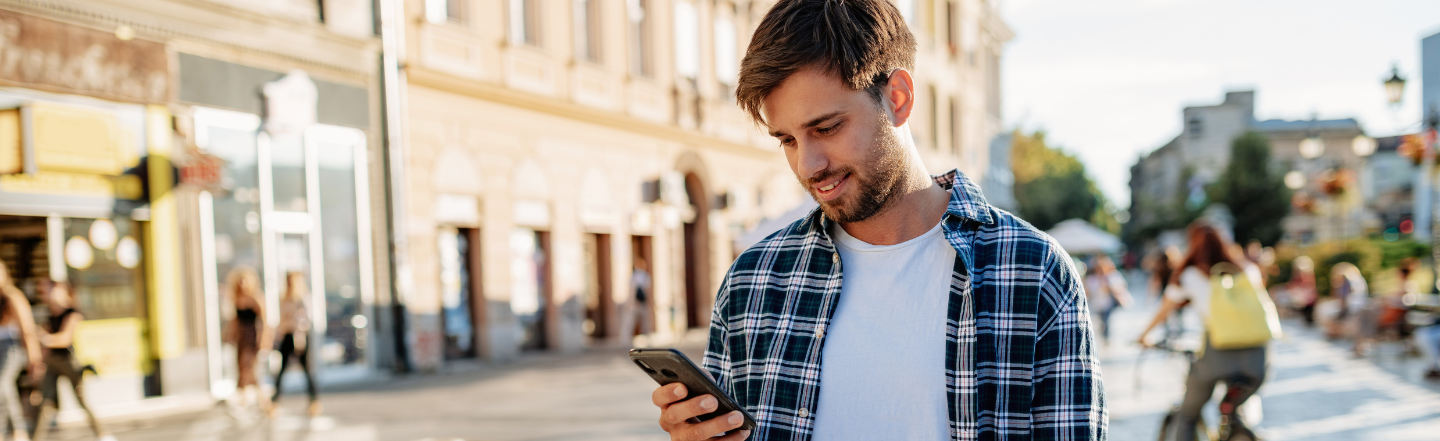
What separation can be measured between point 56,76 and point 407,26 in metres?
4.37

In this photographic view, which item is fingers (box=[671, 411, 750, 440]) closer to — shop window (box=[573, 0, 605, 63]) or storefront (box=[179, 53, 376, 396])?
storefront (box=[179, 53, 376, 396])

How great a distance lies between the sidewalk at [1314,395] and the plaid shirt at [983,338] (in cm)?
609

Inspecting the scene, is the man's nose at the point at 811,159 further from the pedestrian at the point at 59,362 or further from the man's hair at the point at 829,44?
the pedestrian at the point at 59,362

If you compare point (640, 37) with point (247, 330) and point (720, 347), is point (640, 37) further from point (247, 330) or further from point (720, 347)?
point (720, 347)

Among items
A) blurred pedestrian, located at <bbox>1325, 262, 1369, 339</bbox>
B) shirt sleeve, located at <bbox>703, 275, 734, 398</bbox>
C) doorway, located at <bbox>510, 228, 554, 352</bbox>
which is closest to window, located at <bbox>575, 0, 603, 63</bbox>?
doorway, located at <bbox>510, 228, 554, 352</bbox>

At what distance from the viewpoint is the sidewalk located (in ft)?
26.7

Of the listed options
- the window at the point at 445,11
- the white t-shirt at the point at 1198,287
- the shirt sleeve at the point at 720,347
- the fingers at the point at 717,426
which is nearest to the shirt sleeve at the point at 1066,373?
the fingers at the point at 717,426

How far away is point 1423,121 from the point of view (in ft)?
49.8

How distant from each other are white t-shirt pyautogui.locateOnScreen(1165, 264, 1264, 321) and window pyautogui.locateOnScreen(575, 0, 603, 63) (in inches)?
494

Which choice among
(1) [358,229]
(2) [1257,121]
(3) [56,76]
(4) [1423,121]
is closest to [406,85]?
(1) [358,229]

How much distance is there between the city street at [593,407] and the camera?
819 cm

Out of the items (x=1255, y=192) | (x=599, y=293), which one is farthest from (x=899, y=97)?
(x=1255, y=192)

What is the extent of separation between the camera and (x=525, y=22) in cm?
1535

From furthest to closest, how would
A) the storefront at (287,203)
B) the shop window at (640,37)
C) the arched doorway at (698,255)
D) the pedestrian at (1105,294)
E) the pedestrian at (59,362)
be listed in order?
1. the arched doorway at (698,255)
2. the shop window at (640,37)
3. the pedestrian at (1105,294)
4. the storefront at (287,203)
5. the pedestrian at (59,362)
